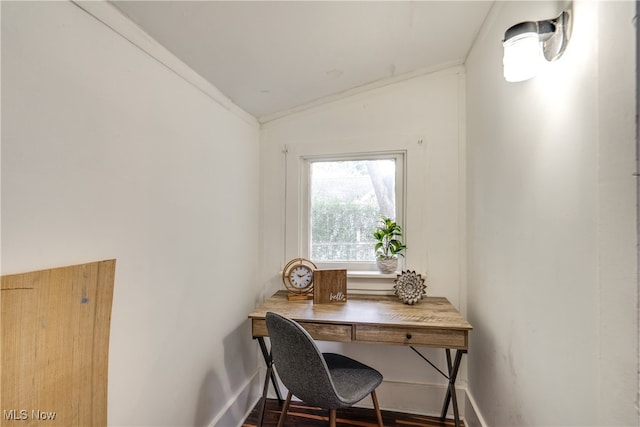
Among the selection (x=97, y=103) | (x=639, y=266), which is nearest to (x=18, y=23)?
(x=97, y=103)

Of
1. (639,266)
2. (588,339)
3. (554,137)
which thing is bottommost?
(588,339)

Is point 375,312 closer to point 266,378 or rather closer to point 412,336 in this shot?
point 412,336

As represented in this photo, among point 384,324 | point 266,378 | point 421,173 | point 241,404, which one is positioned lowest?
point 241,404

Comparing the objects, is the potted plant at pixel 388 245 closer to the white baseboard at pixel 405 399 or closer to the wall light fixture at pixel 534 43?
the white baseboard at pixel 405 399

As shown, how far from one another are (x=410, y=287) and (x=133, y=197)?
5.04 ft

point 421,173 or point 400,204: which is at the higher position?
point 421,173

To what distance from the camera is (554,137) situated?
0.88 metres

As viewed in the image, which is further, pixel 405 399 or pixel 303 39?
pixel 405 399

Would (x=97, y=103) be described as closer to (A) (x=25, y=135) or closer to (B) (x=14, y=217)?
(A) (x=25, y=135)

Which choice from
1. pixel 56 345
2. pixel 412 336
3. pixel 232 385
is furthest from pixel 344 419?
pixel 56 345

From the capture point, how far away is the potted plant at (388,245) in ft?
6.25

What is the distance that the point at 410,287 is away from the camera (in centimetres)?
176

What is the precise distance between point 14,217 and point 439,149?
202cm

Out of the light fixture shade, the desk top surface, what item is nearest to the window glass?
the desk top surface
